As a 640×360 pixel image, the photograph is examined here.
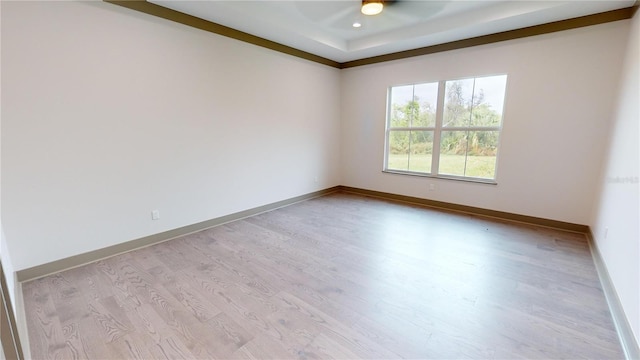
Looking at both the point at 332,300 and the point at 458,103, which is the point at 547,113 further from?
the point at 332,300

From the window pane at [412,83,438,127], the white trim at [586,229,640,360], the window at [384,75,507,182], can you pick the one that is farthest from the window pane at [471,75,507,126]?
the white trim at [586,229,640,360]

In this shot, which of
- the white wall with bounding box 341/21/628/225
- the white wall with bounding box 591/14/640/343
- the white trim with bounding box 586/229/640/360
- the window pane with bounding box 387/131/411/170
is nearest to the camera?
the white trim with bounding box 586/229/640/360

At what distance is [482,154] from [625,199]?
6.80 ft

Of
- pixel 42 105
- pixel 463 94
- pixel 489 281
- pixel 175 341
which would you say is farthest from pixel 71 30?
pixel 463 94

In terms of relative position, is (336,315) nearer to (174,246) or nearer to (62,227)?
(174,246)

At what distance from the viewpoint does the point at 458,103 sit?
4301 mm

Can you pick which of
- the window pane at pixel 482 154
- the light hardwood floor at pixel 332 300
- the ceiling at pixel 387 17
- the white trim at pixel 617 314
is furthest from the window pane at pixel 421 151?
the white trim at pixel 617 314

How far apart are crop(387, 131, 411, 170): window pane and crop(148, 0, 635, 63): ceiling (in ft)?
4.86

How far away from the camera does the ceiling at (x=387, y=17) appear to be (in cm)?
Answer: 299

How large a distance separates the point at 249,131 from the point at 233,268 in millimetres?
2118

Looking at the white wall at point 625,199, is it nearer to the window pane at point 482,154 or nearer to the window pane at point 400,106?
the window pane at point 482,154

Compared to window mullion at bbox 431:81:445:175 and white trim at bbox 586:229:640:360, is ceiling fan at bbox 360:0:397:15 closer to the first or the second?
window mullion at bbox 431:81:445:175

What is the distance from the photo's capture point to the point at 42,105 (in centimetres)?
236

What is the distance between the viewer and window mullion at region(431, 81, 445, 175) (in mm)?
4383
